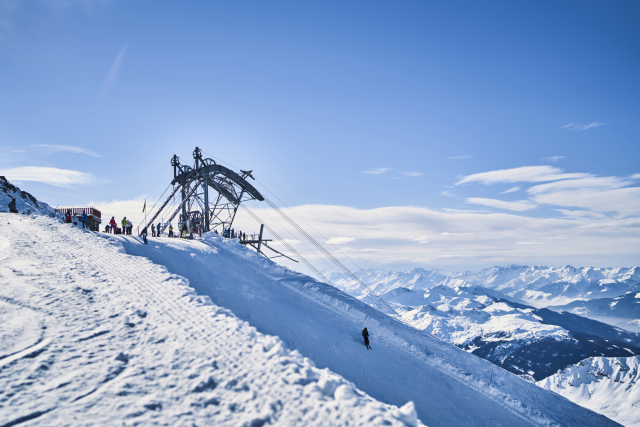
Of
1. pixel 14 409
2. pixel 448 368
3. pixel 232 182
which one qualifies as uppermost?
pixel 232 182

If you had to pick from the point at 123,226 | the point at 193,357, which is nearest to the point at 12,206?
the point at 123,226

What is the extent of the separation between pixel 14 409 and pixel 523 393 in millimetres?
28742

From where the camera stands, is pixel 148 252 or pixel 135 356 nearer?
pixel 135 356

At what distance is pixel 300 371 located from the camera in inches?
317

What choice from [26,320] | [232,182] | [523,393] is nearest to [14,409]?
[26,320]

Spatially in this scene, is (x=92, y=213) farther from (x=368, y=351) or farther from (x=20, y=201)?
(x=368, y=351)

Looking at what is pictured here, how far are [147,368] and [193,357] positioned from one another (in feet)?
3.49

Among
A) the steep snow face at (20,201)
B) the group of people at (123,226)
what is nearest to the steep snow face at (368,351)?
the group of people at (123,226)

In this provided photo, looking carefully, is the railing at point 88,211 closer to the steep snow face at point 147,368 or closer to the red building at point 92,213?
the red building at point 92,213

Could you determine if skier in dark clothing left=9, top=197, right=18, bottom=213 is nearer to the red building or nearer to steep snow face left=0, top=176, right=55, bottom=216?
steep snow face left=0, top=176, right=55, bottom=216

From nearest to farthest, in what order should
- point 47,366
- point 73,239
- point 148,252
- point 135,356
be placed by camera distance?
point 47,366, point 135,356, point 73,239, point 148,252

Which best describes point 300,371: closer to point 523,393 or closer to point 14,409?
point 14,409

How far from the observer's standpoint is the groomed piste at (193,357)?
22.3 feet

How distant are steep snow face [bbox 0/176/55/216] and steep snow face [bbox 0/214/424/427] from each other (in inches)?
1222
